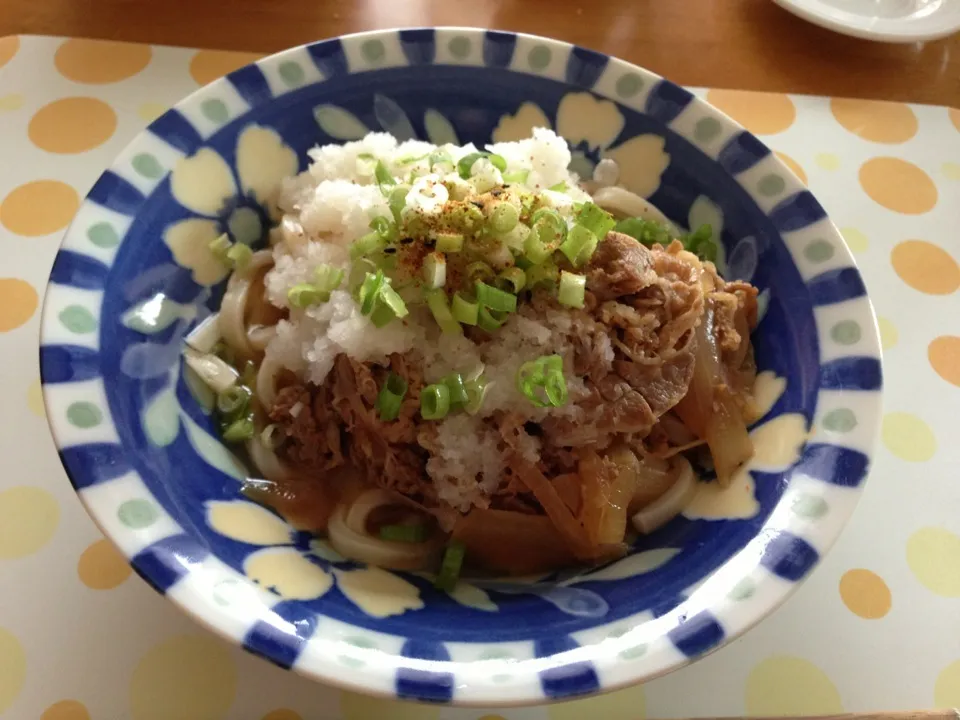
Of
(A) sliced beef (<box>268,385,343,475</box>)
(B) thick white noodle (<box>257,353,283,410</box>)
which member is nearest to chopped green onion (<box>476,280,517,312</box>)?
(A) sliced beef (<box>268,385,343,475</box>)

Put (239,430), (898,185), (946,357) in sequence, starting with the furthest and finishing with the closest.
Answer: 1. (898,185)
2. (946,357)
3. (239,430)

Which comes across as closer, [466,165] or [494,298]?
[494,298]

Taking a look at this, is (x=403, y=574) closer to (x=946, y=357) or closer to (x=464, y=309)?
(x=464, y=309)

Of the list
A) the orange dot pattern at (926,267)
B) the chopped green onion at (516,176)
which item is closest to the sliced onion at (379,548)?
the chopped green onion at (516,176)

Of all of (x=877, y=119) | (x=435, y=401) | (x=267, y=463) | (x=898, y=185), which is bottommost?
(x=267, y=463)

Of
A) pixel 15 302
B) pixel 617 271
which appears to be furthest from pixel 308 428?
pixel 15 302

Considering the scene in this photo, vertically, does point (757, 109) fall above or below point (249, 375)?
above

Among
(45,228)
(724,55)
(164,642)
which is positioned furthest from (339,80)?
(724,55)

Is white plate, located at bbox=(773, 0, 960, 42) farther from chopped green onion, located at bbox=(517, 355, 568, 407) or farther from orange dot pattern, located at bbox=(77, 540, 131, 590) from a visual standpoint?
orange dot pattern, located at bbox=(77, 540, 131, 590)
